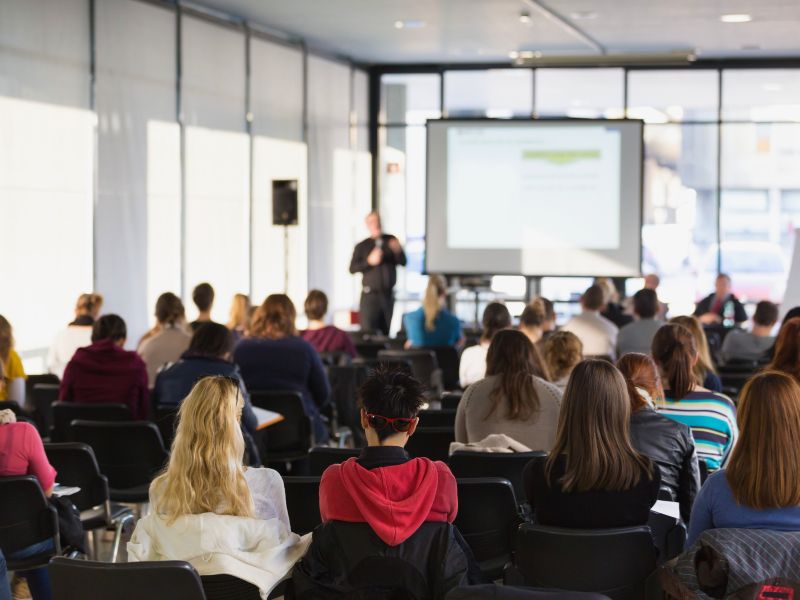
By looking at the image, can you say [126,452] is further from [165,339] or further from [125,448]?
[165,339]

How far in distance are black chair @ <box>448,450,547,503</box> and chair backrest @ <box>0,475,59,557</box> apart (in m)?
1.48

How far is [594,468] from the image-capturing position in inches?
131

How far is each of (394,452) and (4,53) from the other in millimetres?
7140

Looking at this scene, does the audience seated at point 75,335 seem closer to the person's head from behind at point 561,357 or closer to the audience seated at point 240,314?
the audience seated at point 240,314

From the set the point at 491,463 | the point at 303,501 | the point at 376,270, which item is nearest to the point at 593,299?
the point at 376,270

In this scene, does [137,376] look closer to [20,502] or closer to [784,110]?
[20,502]

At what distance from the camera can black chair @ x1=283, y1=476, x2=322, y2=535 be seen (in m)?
3.74

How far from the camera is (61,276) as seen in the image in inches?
386

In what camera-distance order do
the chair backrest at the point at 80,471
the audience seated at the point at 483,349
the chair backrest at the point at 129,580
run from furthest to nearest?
1. the audience seated at the point at 483,349
2. the chair backrest at the point at 80,471
3. the chair backrest at the point at 129,580

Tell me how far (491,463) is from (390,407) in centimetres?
132

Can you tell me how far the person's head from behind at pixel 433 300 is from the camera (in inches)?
372

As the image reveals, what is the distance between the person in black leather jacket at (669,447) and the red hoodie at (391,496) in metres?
1.27

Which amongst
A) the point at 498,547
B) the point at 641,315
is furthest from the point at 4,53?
the point at 498,547

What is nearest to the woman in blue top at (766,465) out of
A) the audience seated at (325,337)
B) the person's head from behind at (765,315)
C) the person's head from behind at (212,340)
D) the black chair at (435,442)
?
the black chair at (435,442)
